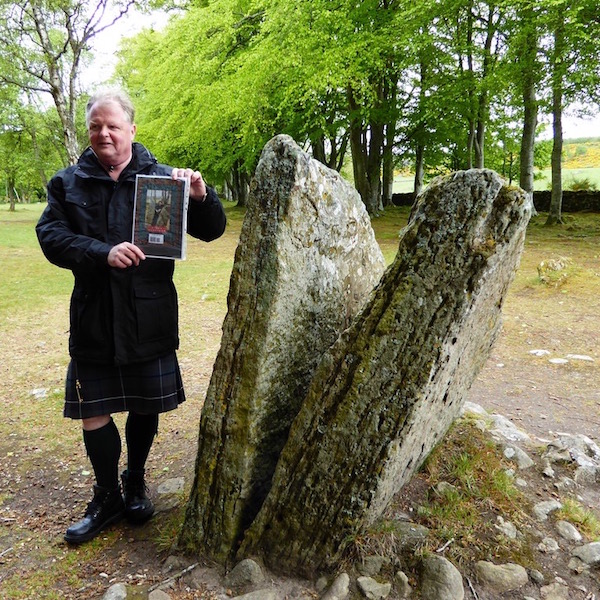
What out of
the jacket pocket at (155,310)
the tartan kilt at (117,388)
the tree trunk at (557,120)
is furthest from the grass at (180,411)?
the tree trunk at (557,120)

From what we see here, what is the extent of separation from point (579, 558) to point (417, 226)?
1947mm

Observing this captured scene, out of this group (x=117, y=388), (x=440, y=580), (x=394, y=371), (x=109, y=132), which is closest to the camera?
(x=394, y=371)

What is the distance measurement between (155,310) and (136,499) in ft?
4.63

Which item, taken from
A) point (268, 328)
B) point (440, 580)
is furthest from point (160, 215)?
point (440, 580)

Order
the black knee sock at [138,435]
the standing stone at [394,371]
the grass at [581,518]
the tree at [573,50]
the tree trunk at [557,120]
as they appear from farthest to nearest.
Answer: the tree trunk at [557,120], the tree at [573,50], the black knee sock at [138,435], the grass at [581,518], the standing stone at [394,371]

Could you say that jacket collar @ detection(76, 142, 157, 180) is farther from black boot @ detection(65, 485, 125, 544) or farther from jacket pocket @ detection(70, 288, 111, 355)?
black boot @ detection(65, 485, 125, 544)

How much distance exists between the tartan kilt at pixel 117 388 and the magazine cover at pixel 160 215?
2.52 ft

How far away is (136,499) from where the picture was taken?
3.32 meters

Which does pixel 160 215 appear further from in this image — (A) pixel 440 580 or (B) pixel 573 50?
(B) pixel 573 50

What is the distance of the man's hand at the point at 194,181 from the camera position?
2650 millimetres

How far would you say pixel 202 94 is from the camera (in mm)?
16125

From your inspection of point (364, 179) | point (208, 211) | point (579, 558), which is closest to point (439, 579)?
point (579, 558)

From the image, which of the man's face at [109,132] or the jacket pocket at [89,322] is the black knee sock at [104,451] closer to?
the jacket pocket at [89,322]

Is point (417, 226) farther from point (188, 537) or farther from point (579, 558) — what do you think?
point (188, 537)
